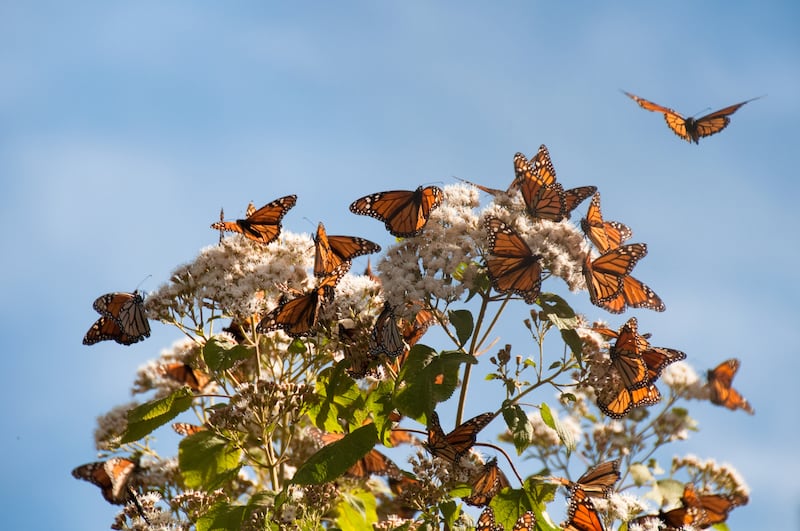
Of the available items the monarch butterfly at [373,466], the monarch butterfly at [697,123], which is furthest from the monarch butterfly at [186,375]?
the monarch butterfly at [697,123]

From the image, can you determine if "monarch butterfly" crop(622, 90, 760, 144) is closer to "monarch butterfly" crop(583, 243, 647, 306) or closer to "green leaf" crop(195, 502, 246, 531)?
"monarch butterfly" crop(583, 243, 647, 306)

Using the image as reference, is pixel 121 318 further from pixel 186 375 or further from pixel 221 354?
pixel 186 375

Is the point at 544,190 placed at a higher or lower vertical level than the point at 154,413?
higher

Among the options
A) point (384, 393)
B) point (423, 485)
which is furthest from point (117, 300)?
point (423, 485)

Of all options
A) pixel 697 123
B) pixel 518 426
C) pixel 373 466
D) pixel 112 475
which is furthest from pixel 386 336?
pixel 697 123

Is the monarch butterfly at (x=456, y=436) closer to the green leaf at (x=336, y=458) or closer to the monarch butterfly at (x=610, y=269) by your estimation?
the green leaf at (x=336, y=458)

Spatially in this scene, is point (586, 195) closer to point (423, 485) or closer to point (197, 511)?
point (423, 485)
